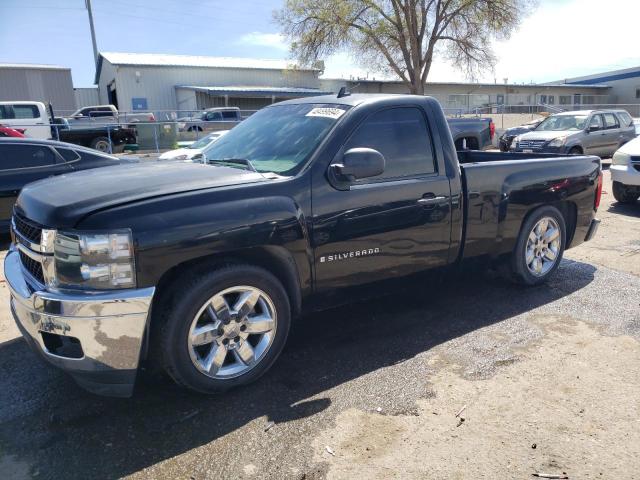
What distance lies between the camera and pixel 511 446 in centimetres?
267

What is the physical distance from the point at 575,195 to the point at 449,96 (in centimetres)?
4252

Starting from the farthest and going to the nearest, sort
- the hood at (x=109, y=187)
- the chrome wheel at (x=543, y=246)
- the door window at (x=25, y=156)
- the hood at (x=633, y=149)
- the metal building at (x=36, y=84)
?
the metal building at (x=36, y=84) → the hood at (x=633, y=149) → the door window at (x=25, y=156) → the chrome wheel at (x=543, y=246) → the hood at (x=109, y=187)

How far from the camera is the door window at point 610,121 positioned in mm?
15253

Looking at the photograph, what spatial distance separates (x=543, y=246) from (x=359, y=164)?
2695 millimetres

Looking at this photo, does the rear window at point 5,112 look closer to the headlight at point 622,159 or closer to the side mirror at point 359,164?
the headlight at point 622,159

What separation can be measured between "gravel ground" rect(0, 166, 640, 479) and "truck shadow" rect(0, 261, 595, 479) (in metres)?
0.01

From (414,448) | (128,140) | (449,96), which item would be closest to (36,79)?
(128,140)

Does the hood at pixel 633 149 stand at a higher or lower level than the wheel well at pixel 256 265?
higher

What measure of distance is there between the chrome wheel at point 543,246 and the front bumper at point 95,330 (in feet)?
12.1

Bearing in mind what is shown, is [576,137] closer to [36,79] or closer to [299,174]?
[299,174]

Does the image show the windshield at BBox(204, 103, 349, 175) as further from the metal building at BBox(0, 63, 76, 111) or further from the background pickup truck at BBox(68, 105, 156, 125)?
the metal building at BBox(0, 63, 76, 111)

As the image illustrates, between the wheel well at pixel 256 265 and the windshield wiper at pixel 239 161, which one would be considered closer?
the wheel well at pixel 256 265

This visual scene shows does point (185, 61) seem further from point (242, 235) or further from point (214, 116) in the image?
point (242, 235)

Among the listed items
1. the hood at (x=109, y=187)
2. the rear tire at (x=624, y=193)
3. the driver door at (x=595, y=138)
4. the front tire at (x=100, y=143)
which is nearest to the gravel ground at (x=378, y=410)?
the hood at (x=109, y=187)
